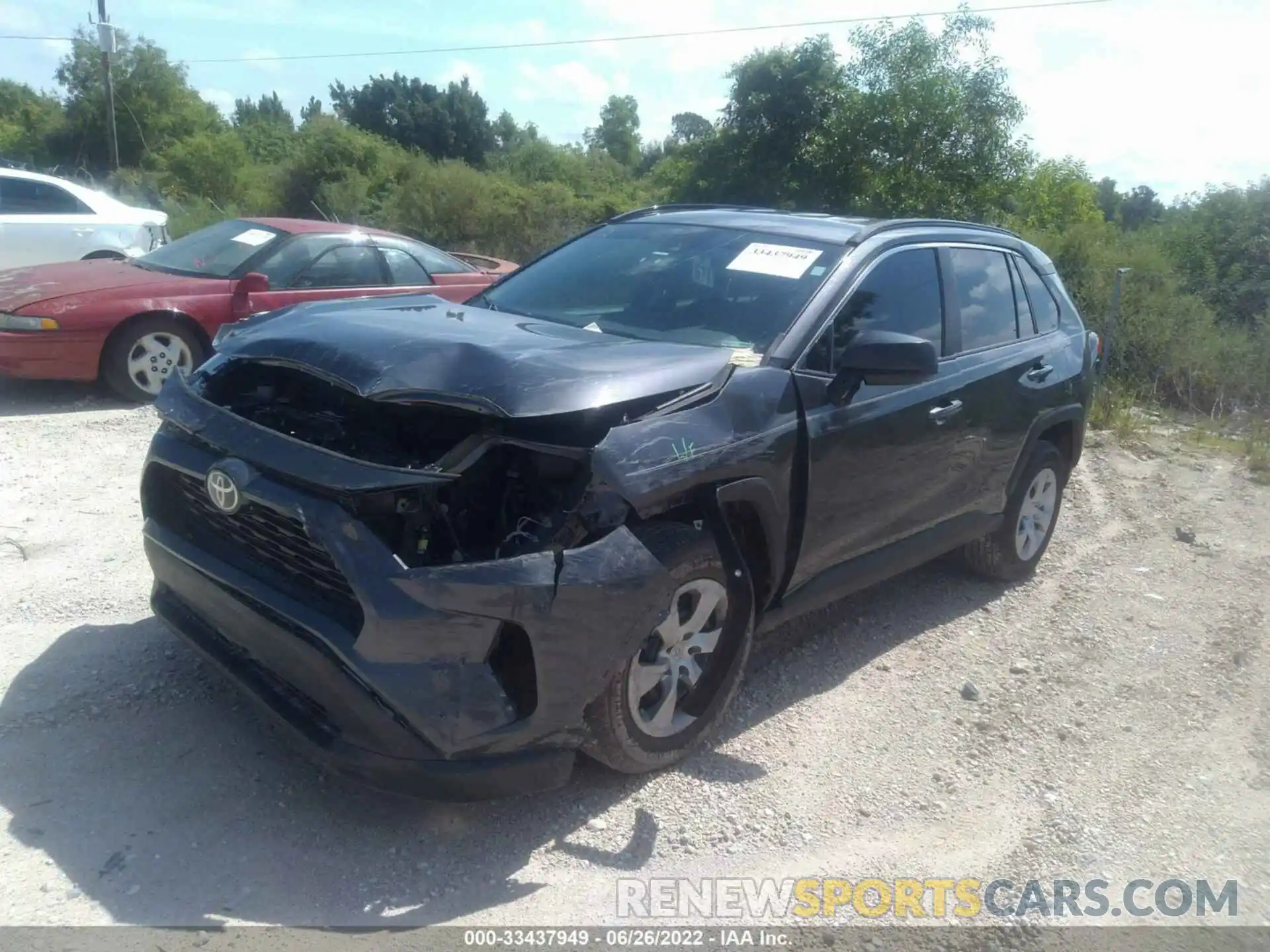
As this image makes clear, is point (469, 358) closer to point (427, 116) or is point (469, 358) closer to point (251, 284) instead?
point (251, 284)

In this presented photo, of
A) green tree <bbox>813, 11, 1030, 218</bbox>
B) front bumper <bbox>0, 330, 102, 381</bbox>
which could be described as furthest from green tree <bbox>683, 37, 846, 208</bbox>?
front bumper <bbox>0, 330, 102, 381</bbox>

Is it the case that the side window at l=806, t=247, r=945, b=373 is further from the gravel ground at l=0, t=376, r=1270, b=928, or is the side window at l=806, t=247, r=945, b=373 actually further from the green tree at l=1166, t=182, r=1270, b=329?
the green tree at l=1166, t=182, r=1270, b=329

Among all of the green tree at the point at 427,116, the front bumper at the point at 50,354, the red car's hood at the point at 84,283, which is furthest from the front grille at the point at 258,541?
the green tree at the point at 427,116

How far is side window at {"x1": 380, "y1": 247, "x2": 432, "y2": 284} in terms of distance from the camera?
9000 mm

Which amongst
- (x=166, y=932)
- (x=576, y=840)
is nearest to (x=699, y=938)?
(x=576, y=840)

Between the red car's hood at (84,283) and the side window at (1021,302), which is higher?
the side window at (1021,302)

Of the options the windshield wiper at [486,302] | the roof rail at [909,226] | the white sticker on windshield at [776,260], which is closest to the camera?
the white sticker on windshield at [776,260]

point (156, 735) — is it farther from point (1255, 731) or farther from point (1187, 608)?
point (1187, 608)

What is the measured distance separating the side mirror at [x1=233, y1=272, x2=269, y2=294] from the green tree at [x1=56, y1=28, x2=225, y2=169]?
3415 centimetres

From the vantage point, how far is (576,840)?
337 centimetres

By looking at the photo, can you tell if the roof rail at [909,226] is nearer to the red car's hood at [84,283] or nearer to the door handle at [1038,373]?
the door handle at [1038,373]

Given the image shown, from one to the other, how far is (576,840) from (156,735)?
4.89 ft

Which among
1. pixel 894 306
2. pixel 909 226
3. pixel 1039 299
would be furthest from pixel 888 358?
pixel 1039 299

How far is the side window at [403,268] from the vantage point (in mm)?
9000
